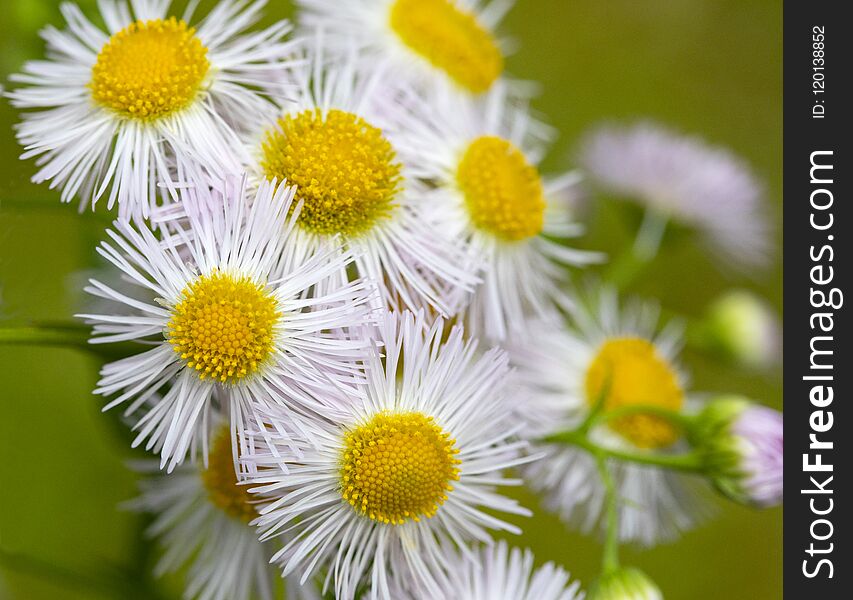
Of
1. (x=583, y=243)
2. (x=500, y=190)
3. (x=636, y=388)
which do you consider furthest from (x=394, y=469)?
(x=583, y=243)

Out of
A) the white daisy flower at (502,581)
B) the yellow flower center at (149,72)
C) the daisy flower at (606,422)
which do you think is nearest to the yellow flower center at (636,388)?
the daisy flower at (606,422)

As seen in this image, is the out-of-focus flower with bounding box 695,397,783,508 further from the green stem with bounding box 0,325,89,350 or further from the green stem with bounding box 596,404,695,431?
the green stem with bounding box 0,325,89,350

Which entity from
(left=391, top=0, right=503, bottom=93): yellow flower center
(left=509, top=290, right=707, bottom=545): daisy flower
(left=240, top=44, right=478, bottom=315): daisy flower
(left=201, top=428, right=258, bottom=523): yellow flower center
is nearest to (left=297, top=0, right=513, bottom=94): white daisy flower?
(left=391, top=0, right=503, bottom=93): yellow flower center

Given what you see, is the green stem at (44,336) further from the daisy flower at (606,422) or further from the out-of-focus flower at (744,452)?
the out-of-focus flower at (744,452)

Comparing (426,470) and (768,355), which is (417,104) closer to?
(426,470)

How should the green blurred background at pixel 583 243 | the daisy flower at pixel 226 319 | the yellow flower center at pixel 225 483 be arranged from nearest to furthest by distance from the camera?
1. the daisy flower at pixel 226 319
2. the yellow flower center at pixel 225 483
3. the green blurred background at pixel 583 243
